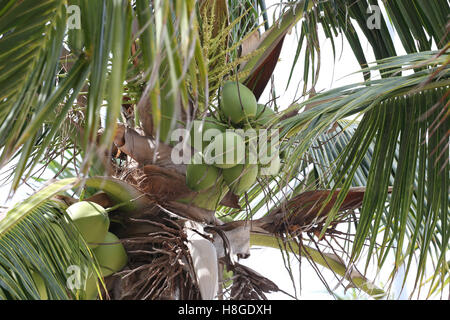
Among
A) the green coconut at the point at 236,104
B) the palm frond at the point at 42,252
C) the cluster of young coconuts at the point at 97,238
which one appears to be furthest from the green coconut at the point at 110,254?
the green coconut at the point at 236,104

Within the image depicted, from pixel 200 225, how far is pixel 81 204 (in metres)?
0.32

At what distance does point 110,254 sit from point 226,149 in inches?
16.7

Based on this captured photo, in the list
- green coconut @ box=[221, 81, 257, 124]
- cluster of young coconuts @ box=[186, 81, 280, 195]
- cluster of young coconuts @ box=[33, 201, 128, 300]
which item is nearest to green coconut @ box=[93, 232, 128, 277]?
cluster of young coconuts @ box=[33, 201, 128, 300]

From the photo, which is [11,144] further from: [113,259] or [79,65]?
[113,259]

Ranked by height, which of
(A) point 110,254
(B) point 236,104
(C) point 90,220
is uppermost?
(B) point 236,104

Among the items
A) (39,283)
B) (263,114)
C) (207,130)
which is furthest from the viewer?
(263,114)

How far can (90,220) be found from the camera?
1419mm

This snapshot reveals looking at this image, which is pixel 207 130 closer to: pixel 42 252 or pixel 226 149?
pixel 226 149

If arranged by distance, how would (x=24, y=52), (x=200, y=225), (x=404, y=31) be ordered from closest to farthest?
(x=24, y=52) → (x=200, y=225) → (x=404, y=31)

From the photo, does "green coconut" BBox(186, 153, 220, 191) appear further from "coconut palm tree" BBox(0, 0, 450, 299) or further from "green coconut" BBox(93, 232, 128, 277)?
"green coconut" BBox(93, 232, 128, 277)

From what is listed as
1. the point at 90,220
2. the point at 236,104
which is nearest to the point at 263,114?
the point at 236,104

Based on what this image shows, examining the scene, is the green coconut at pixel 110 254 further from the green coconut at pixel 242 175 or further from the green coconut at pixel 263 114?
the green coconut at pixel 263 114

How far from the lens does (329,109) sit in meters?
1.31
